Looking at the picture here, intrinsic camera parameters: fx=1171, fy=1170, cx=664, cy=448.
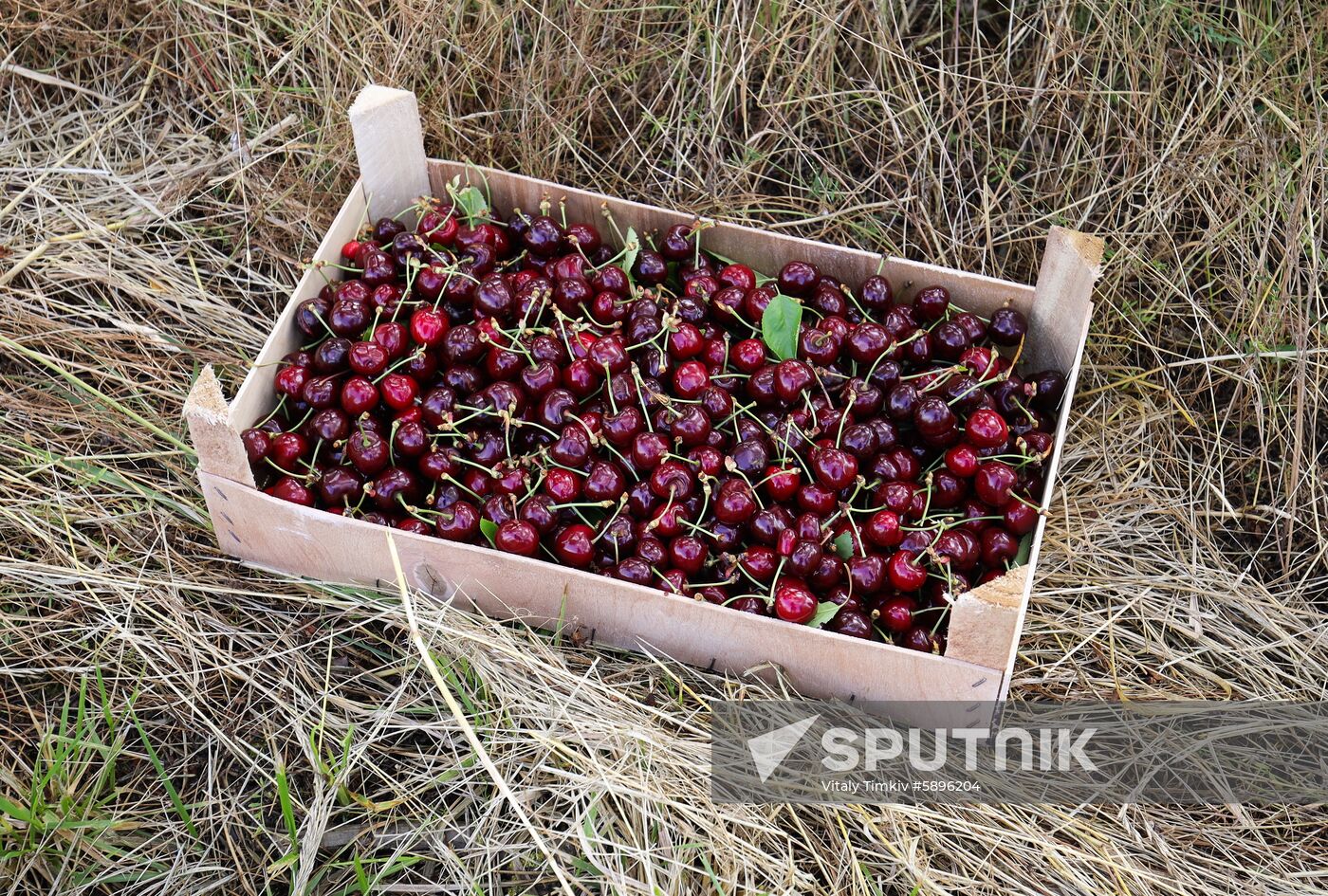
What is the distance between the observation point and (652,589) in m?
2.17

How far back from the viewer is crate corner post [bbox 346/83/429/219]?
8.91 ft

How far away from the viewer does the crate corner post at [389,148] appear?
8.91 ft

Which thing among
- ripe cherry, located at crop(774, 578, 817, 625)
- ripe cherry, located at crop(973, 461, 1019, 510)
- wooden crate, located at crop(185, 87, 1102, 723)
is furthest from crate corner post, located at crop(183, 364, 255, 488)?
ripe cherry, located at crop(973, 461, 1019, 510)

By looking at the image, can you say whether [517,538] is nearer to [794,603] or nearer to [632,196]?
[794,603]

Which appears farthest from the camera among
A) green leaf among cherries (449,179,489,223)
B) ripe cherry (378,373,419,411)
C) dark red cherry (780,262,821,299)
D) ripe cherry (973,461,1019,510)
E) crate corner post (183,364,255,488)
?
green leaf among cherries (449,179,489,223)

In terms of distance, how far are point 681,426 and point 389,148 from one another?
1.06 metres

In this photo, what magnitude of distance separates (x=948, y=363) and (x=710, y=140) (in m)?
1.00

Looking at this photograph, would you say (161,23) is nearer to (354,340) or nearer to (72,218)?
(72,218)

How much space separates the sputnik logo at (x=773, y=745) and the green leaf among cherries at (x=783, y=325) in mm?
800

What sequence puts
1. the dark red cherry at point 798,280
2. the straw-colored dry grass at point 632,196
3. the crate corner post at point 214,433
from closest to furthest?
1. the straw-colored dry grass at point 632,196
2. the crate corner post at point 214,433
3. the dark red cherry at point 798,280

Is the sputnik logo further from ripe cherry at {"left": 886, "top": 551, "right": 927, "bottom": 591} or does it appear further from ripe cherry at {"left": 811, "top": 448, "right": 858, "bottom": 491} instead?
Result: ripe cherry at {"left": 811, "top": 448, "right": 858, "bottom": 491}

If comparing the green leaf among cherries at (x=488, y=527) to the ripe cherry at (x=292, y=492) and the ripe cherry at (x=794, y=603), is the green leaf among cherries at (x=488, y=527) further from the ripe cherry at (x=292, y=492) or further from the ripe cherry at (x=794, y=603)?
the ripe cherry at (x=794, y=603)

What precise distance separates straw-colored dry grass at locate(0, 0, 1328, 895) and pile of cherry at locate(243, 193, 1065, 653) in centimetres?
24

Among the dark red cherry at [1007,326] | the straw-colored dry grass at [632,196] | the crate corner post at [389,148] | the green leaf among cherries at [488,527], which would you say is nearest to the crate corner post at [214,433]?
the straw-colored dry grass at [632,196]
